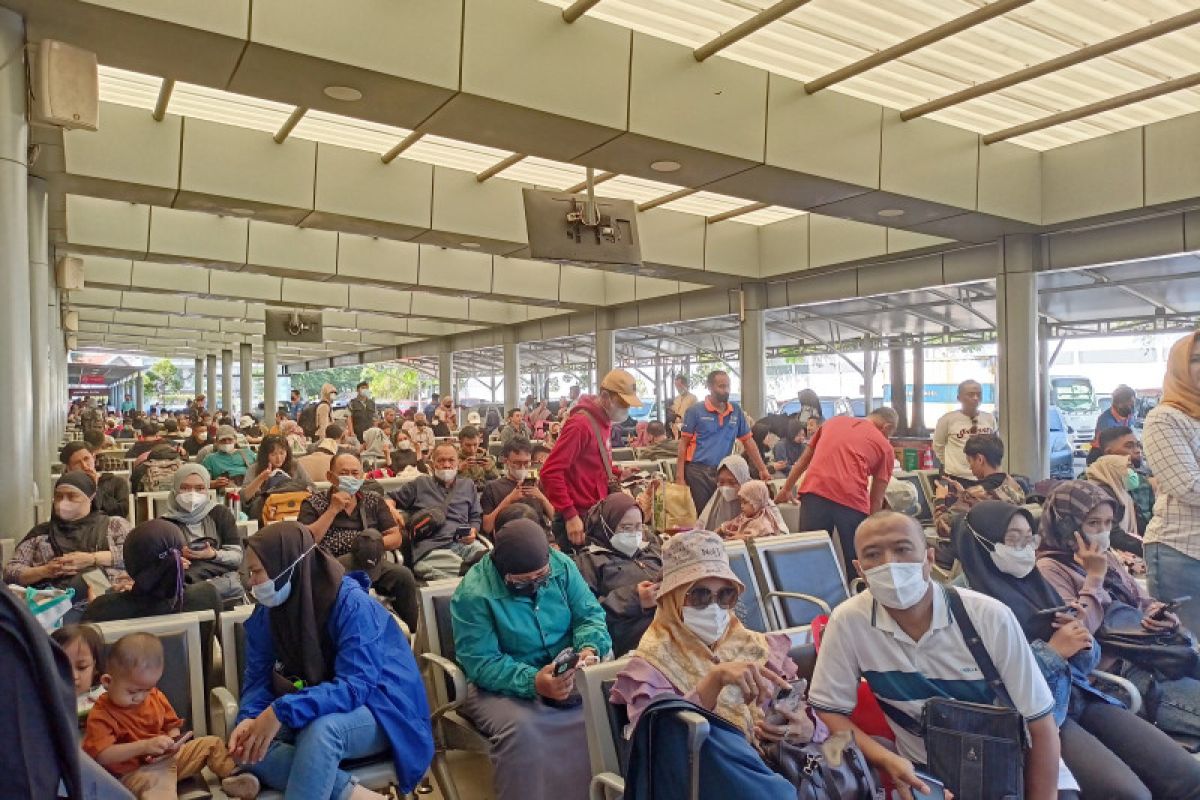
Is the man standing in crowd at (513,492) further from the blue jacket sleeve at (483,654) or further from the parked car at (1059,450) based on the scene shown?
the parked car at (1059,450)

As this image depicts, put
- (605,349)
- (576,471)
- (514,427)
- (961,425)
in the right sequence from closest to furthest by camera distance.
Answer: (576,471), (961,425), (514,427), (605,349)

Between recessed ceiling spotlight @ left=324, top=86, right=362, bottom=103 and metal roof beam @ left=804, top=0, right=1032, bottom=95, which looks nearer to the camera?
recessed ceiling spotlight @ left=324, top=86, right=362, bottom=103

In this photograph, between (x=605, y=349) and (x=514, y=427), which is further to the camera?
(x=605, y=349)

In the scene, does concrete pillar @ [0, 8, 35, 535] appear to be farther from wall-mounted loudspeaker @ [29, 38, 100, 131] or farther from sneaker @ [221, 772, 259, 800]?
sneaker @ [221, 772, 259, 800]

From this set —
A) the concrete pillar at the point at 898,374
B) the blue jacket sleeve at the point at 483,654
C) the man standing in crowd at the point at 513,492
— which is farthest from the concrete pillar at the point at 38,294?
the concrete pillar at the point at 898,374

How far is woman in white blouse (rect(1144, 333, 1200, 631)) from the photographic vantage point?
371 cm

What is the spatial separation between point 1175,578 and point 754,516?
8.26 ft

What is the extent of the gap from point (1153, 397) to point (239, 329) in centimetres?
2426

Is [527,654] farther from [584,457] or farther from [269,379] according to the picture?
[269,379]

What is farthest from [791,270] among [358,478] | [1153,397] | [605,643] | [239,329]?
[239,329]

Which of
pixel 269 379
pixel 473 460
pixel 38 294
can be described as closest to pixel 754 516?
pixel 473 460

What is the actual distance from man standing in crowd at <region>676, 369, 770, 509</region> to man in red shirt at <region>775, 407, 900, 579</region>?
1781mm

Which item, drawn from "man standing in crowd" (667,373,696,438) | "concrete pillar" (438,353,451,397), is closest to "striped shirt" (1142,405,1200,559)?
"man standing in crowd" (667,373,696,438)

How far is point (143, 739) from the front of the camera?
299 cm
